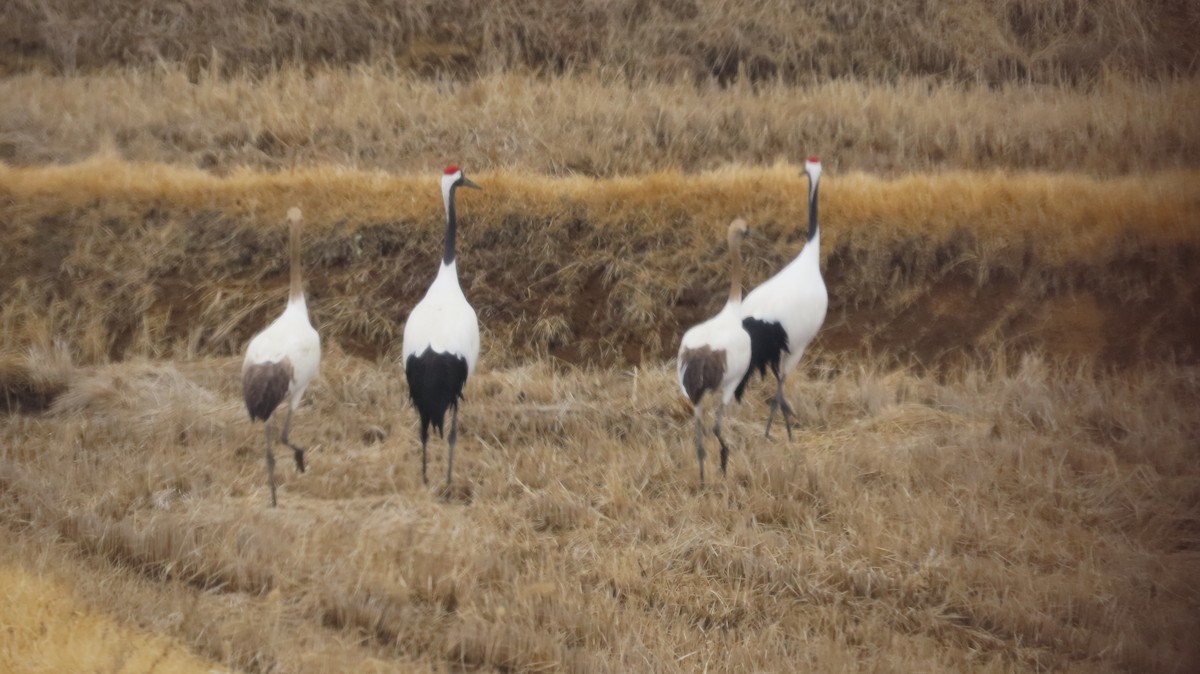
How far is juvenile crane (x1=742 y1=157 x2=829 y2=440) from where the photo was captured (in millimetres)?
6527

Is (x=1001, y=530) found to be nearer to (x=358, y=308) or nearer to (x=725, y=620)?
(x=725, y=620)

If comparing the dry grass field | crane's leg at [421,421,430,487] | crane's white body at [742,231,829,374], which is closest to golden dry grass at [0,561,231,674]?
the dry grass field

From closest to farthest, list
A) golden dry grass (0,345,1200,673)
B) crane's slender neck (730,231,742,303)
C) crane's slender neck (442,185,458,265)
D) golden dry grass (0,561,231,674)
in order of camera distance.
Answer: golden dry grass (0,561,231,674)
golden dry grass (0,345,1200,673)
crane's slender neck (730,231,742,303)
crane's slender neck (442,185,458,265)

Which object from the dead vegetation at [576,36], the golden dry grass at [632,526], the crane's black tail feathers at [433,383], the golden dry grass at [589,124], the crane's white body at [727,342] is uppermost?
the dead vegetation at [576,36]

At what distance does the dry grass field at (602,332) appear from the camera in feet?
15.0

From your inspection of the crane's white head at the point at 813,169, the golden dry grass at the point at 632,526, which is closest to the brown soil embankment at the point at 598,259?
the golden dry grass at the point at 632,526

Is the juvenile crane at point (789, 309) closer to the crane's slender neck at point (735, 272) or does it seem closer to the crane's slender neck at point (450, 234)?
the crane's slender neck at point (735, 272)

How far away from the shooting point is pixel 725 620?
4648 millimetres

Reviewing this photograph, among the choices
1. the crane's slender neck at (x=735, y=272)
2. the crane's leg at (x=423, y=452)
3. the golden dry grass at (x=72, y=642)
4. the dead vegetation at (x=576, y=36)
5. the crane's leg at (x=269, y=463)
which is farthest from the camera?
the dead vegetation at (x=576, y=36)

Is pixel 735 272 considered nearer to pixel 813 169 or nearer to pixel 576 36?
pixel 813 169

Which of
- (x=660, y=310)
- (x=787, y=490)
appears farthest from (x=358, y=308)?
(x=787, y=490)

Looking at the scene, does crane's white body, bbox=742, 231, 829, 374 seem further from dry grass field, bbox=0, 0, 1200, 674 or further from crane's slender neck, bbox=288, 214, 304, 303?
crane's slender neck, bbox=288, 214, 304, 303

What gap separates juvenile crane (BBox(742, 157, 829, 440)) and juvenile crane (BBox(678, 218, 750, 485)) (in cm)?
48

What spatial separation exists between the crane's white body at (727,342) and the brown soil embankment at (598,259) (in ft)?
3.93
